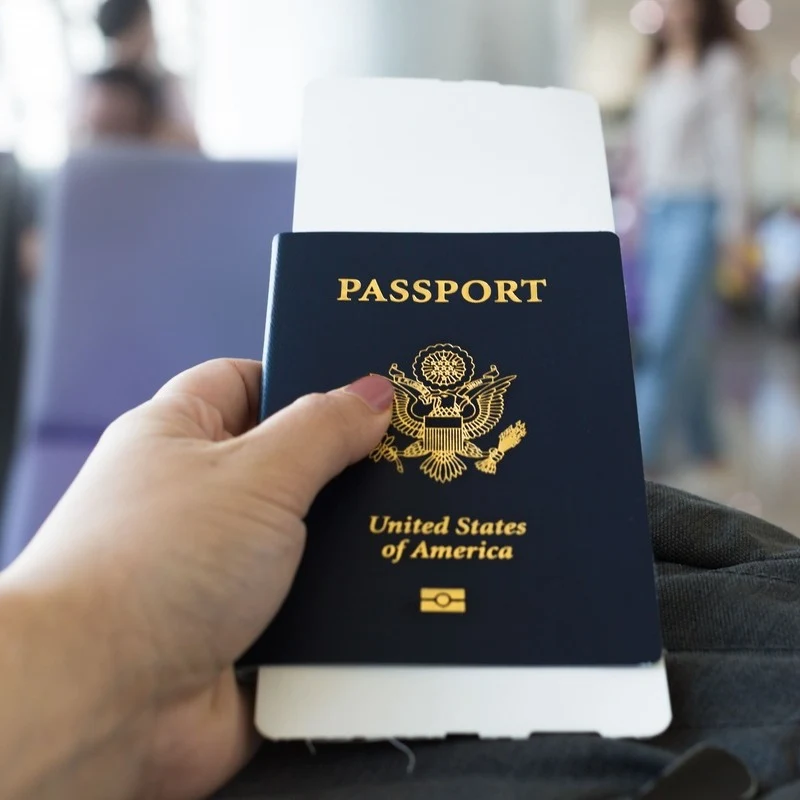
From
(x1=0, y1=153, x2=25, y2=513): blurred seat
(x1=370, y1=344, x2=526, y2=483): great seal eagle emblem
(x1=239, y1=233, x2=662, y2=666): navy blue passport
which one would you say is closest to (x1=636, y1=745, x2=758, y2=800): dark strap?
(x1=239, y1=233, x2=662, y2=666): navy blue passport

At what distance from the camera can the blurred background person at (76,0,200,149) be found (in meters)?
1.51

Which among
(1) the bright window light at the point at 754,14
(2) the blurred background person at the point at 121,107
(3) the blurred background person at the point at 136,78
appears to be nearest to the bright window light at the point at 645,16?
(1) the bright window light at the point at 754,14

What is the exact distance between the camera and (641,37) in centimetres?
408

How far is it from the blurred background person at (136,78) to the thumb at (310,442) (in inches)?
48.8

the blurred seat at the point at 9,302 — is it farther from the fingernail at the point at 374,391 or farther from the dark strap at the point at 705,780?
the dark strap at the point at 705,780

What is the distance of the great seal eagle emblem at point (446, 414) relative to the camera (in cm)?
44

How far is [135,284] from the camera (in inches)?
43.8

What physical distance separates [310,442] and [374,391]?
0.06m

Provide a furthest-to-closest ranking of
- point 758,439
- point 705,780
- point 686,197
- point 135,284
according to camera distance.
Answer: point 758,439 < point 686,197 < point 135,284 < point 705,780

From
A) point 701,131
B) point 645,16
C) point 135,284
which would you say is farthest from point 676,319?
point 645,16

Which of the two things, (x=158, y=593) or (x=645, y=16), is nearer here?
(x=158, y=593)

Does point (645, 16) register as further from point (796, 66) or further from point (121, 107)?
point (121, 107)

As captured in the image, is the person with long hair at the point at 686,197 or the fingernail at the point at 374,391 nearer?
the fingernail at the point at 374,391

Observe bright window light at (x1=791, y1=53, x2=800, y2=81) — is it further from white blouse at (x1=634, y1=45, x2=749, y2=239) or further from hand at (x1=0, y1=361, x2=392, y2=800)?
hand at (x1=0, y1=361, x2=392, y2=800)
